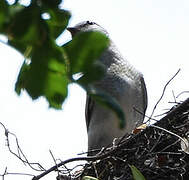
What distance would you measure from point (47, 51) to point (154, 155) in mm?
2632

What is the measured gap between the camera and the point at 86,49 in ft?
1.55

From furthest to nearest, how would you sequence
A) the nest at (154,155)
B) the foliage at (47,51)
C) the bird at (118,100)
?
the bird at (118,100), the nest at (154,155), the foliage at (47,51)

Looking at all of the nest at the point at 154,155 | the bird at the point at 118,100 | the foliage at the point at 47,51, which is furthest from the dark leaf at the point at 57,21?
the bird at the point at 118,100

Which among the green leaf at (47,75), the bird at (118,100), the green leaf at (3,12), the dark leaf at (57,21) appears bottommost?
the bird at (118,100)

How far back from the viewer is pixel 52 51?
0.48 meters

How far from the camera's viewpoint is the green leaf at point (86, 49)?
47cm

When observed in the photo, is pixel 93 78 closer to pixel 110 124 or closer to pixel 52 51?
pixel 52 51

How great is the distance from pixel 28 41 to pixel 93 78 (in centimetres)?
7

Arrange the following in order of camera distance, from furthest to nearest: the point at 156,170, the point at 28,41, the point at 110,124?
the point at 110,124 < the point at 156,170 < the point at 28,41

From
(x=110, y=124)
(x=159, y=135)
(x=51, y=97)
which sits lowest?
(x=110, y=124)

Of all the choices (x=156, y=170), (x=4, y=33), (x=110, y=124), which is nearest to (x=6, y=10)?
(x=4, y=33)

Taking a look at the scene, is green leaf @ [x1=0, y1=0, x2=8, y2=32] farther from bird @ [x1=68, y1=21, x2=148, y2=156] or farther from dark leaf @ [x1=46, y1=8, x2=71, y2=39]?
bird @ [x1=68, y1=21, x2=148, y2=156]

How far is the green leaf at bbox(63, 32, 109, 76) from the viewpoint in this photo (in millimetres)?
468

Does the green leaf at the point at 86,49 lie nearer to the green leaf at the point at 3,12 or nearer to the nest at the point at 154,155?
the green leaf at the point at 3,12
